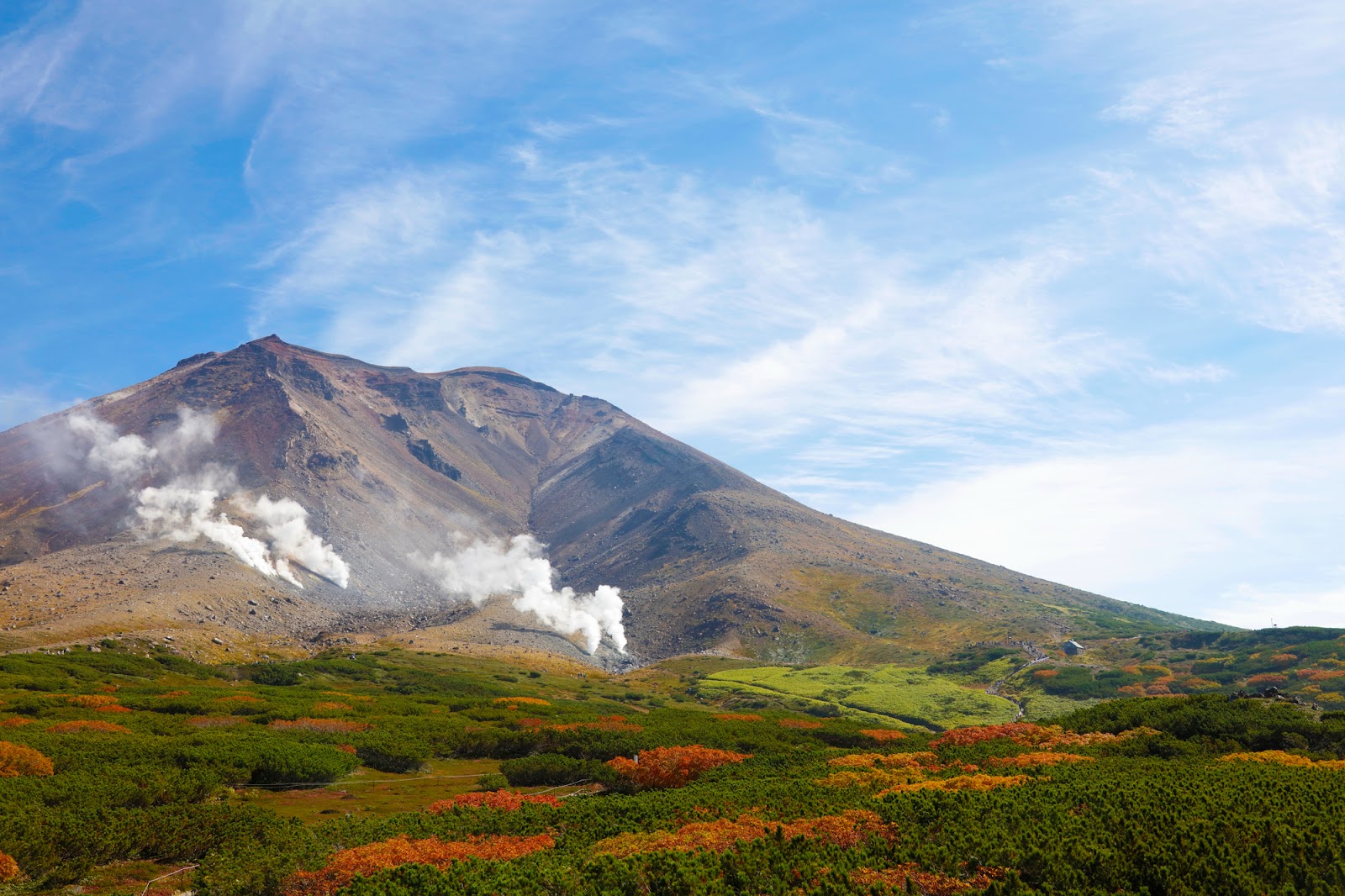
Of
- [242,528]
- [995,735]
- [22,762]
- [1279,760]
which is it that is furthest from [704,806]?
[242,528]

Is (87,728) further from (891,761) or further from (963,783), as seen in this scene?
(963,783)

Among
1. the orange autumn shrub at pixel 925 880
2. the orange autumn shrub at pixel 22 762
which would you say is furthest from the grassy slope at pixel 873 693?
the orange autumn shrub at pixel 22 762

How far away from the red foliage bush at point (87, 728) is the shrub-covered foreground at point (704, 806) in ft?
0.80

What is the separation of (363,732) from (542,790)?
14.7 meters

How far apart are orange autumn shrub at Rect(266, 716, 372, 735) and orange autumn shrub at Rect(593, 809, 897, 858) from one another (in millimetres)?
30651

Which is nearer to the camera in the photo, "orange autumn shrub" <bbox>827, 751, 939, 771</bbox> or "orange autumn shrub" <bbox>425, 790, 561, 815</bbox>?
"orange autumn shrub" <bbox>425, 790, 561, 815</bbox>

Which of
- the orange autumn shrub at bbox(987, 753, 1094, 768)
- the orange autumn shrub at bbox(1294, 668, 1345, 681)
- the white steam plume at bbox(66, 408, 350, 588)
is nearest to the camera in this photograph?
the orange autumn shrub at bbox(987, 753, 1094, 768)

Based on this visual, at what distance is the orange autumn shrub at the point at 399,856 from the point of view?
19359 millimetres

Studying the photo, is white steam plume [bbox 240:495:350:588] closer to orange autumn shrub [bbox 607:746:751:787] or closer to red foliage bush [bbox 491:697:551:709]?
red foliage bush [bbox 491:697:551:709]

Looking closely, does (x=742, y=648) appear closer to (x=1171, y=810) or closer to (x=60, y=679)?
(x=60, y=679)

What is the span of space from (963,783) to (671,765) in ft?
46.2

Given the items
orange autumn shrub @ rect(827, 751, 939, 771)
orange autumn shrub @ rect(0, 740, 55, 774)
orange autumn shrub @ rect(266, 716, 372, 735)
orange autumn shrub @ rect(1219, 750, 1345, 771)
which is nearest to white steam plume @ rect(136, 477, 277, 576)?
orange autumn shrub @ rect(266, 716, 372, 735)

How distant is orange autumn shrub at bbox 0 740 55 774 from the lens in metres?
28.0

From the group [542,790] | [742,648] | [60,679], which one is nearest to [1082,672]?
[742,648]
